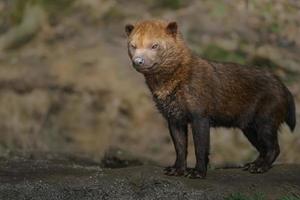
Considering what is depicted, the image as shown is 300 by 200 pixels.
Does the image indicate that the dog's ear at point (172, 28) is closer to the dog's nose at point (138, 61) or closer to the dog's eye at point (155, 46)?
the dog's eye at point (155, 46)

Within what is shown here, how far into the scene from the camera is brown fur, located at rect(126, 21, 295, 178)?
8.27 metres

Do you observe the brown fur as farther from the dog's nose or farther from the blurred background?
the blurred background

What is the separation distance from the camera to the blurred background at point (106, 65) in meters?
13.7

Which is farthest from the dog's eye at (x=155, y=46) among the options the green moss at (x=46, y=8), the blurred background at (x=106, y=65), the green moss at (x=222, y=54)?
the green moss at (x=46, y=8)

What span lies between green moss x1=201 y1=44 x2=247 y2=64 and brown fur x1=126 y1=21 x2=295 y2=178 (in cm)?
505

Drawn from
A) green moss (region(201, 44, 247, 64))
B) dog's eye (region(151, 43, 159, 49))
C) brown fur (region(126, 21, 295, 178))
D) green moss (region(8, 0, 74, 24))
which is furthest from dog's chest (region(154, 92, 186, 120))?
green moss (region(8, 0, 74, 24))

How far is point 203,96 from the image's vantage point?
8.40 meters

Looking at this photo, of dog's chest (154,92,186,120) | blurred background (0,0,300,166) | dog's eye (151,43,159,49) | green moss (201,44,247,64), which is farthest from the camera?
green moss (201,44,247,64)

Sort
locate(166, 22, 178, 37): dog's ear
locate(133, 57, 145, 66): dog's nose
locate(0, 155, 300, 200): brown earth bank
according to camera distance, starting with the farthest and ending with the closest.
Answer: locate(166, 22, 178, 37): dog's ear → locate(133, 57, 145, 66): dog's nose → locate(0, 155, 300, 200): brown earth bank

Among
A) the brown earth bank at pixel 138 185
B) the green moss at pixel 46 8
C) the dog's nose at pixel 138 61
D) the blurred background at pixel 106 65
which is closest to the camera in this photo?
the brown earth bank at pixel 138 185

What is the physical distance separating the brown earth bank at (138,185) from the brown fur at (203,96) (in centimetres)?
30

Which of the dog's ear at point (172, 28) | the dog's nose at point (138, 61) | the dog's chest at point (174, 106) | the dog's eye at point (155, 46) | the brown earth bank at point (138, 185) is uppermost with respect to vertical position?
the dog's ear at point (172, 28)

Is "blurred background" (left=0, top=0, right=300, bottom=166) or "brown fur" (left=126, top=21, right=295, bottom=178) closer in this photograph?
"brown fur" (left=126, top=21, right=295, bottom=178)

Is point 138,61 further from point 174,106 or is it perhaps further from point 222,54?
point 222,54
